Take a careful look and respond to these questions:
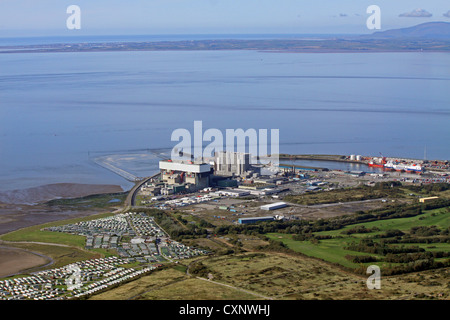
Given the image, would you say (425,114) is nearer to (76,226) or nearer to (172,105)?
(172,105)

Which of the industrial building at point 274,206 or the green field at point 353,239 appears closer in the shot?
the green field at point 353,239

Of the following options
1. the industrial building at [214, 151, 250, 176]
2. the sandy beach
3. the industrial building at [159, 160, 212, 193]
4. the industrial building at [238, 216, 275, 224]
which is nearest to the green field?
the industrial building at [238, 216, 275, 224]

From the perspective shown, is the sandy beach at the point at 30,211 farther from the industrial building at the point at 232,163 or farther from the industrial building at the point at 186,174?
the industrial building at the point at 232,163

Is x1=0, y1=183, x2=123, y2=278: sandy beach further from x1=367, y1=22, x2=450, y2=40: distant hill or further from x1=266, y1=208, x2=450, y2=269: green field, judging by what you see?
x1=367, y1=22, x2=450, y2=40: distant hill

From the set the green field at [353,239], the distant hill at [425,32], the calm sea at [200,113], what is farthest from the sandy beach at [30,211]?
the distant hill at [425,32]

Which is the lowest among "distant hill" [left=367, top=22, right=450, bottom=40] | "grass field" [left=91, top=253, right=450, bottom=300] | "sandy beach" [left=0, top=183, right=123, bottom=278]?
"sandy beach" [left=0, top=183, right=123, bottom=278]

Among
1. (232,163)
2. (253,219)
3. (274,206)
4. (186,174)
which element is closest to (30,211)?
(186,174)

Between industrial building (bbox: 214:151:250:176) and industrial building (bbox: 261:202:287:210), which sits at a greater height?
industrial building (bbox: 214:151:250:176)
